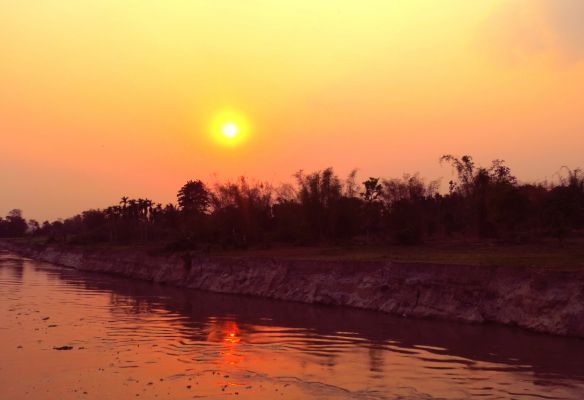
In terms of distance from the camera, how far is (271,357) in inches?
706

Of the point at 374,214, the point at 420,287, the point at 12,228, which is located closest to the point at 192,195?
the point at 374,214

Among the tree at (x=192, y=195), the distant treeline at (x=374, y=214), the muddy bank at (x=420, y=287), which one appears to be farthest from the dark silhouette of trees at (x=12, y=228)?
the muddy bank at (x=420, y=287)

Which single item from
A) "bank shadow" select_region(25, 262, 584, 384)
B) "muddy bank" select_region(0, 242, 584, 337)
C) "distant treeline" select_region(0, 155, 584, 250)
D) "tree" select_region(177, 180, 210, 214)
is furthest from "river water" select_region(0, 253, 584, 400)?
"tree" select_region(177, 180, 210, 214)

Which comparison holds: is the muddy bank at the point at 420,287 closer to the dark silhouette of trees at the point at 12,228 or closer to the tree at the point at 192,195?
the tree at the point at 192,195

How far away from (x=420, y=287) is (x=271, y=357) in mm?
12072

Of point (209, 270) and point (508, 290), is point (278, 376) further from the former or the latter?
point (209, 270)

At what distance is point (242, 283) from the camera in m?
40.6

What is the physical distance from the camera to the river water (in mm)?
13758

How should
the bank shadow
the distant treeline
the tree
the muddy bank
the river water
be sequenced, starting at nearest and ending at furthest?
the river water, the bank shadow, the muddy bank, the distant treeline, the tree

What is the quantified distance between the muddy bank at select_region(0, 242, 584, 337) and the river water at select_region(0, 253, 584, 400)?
107 centimetres

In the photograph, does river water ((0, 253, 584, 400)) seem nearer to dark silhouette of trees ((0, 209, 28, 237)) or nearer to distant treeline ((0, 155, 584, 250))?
distant treeline ((0, 155, 584, 250))

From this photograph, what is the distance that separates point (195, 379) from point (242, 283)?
25.9m

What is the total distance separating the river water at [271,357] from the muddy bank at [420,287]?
3.49 ft

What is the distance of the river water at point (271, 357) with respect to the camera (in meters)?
13.8
